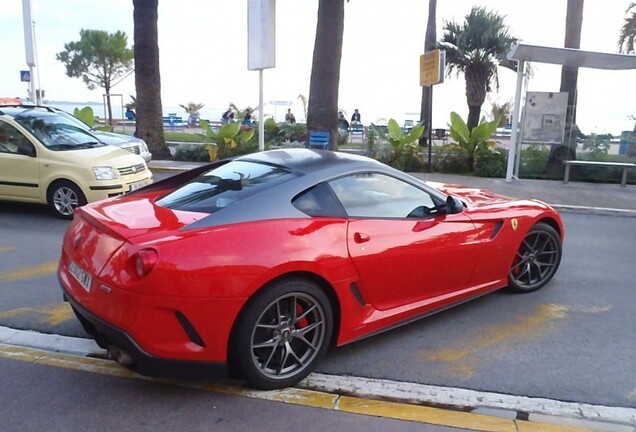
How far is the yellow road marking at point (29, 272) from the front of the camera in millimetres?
5379

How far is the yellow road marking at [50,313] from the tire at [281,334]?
1.98 metres

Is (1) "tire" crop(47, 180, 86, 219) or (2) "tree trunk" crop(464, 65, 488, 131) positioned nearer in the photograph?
(1) "tire" crop(47, 180, 86, 219)

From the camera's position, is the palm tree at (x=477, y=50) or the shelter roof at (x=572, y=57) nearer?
the shelter roof at (x=572, y=57)

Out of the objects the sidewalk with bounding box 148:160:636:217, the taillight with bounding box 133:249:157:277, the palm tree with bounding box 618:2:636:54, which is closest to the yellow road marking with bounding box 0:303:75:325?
the taillight with bounding box 133:249:157:277

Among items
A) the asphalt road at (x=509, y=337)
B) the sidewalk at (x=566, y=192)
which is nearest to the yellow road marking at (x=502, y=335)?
the asphalt road at (x=509, y=337)

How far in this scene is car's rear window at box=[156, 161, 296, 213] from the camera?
3623mm

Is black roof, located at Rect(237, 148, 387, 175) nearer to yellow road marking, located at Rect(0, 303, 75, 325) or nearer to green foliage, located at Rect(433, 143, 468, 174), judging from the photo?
yellow road marking, located at Rect(0, 303, 75, 325)

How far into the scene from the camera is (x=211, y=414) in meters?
3.09

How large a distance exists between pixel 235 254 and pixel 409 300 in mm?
1533

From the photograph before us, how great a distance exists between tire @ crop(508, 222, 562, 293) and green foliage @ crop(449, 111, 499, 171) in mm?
8518

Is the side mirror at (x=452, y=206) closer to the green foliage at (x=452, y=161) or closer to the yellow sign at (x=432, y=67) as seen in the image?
the yellow sign at (x=432, y=67)

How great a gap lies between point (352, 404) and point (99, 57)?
44298mm

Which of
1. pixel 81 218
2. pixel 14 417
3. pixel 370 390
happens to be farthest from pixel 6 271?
pixel 370 390

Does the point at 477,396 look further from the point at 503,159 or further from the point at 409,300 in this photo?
the point at 503,159
